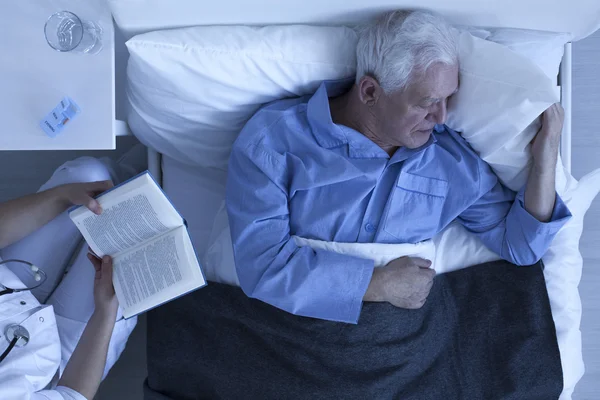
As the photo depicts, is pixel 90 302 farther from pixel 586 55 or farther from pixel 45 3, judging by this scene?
pixel 586 55

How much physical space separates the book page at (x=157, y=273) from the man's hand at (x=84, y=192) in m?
0.14

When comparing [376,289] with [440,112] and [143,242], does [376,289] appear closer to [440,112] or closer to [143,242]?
[440,112]

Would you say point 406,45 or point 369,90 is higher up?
point 406,45

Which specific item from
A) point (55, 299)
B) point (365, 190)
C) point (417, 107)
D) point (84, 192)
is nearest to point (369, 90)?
point (417, 107)

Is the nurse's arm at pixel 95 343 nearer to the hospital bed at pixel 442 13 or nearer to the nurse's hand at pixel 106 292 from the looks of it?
the nurse's hand at pixel 106 292

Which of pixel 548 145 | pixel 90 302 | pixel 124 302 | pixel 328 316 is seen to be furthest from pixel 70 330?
pixel 548 145

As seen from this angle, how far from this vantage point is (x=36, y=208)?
4.11 feet

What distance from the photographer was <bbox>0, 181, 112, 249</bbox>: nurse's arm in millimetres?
1225

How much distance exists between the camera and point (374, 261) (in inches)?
48.1

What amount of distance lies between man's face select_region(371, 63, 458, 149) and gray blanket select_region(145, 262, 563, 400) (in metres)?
0.38

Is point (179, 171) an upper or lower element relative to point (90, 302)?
upper

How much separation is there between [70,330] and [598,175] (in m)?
1.34

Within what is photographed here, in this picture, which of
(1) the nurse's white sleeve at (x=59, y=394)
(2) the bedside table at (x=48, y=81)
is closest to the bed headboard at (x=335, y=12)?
(2) the bedside table at (x=48, y=81)

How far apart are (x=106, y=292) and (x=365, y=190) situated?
635 mm
